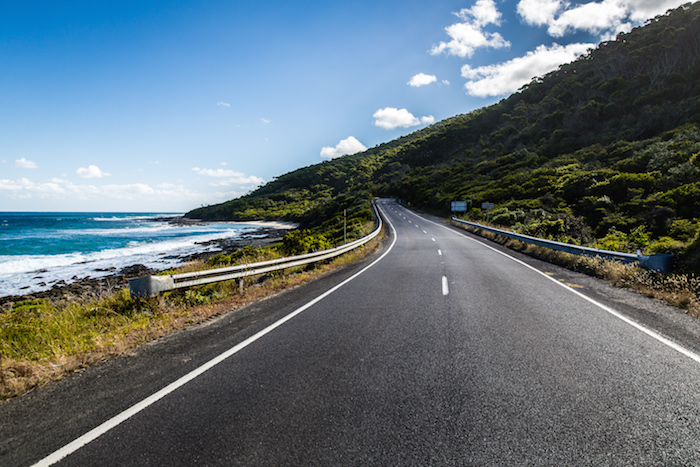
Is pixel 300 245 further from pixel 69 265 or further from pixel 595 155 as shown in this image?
pixel 595 155

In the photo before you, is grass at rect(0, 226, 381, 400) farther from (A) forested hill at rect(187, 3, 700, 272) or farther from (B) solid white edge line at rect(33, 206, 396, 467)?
(A) forested hill at rect(187, 3, 700, 272)

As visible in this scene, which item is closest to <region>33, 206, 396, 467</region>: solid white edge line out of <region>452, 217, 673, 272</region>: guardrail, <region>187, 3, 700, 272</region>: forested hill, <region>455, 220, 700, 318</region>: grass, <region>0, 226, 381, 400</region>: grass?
<region>0, 226, 381, 400</region>: grass

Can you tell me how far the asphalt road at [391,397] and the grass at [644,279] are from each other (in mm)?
1044

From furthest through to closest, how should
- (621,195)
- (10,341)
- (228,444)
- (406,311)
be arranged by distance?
1. (621,195)
2. (406,311)
3. (10,341)
4. (228,444)

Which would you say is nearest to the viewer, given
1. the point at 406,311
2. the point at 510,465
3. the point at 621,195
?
the point at 510,465

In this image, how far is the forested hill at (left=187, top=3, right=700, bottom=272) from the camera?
18.5 metres

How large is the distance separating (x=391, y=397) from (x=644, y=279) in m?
8.66

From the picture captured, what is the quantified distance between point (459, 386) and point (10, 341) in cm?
598

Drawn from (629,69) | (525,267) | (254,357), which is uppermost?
(629,69)

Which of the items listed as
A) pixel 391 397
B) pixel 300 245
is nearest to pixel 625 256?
pixel 391 397

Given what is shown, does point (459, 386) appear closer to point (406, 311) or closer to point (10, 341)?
point (406, 311)

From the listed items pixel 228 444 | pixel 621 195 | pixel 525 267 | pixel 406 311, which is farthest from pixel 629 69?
pixel 228 444

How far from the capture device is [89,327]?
16.6ft

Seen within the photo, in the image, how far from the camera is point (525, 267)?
11234mm
